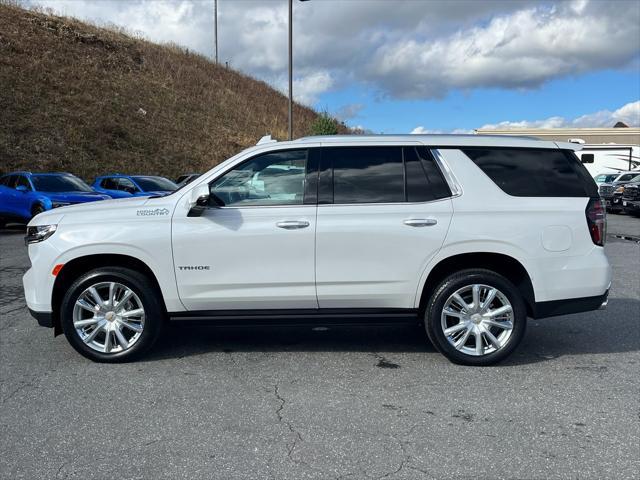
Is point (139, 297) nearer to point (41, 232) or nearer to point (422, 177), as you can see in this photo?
point (41, 232)

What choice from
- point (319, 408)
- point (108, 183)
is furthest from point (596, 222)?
point (108, 183)

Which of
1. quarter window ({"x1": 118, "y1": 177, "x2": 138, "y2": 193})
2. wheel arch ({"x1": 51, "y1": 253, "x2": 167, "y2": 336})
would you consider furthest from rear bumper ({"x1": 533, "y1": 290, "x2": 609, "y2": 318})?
quarter window ({"x1": 118, "y1": 177, "x2": 138, "y2": 193})

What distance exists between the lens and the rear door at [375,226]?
4707mm

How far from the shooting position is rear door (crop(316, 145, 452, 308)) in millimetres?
4707

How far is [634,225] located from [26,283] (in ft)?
58.2

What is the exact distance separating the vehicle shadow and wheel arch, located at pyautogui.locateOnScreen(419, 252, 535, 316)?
62 centimetres

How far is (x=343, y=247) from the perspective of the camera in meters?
4.70

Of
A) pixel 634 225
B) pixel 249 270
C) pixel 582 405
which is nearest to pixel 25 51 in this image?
pixel 634 225

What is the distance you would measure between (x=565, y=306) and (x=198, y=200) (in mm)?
3181

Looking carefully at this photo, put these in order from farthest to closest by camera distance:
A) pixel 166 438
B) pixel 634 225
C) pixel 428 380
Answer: pixel 634 225 → pixel 428 380 → pixel 166 438

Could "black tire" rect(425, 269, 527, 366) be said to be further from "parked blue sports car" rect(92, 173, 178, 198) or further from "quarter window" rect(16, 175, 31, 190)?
"parked blue sports car" rect(92, 173, 178, 198)

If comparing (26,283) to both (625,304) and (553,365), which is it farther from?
(625,304)

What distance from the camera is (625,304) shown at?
23.1ft

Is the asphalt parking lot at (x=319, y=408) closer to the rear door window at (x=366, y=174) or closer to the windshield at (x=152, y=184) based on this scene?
the rear door window at (x=366, y=174)
